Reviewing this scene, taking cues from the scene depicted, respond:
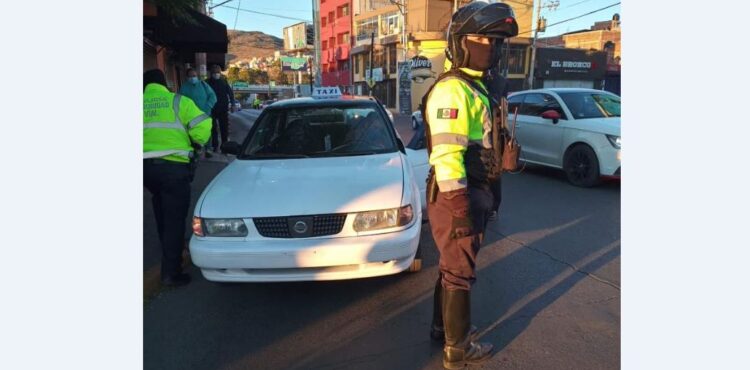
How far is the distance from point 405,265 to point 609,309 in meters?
1.46

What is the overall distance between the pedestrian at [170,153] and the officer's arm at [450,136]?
221 cm

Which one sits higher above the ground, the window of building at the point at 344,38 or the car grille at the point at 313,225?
the window of building at the point at 344,38

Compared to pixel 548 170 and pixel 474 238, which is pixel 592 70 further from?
pixel 474 238

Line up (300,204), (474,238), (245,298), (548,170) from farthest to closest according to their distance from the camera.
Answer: (548,170) → (245,298) → (300,204) → (474,238)

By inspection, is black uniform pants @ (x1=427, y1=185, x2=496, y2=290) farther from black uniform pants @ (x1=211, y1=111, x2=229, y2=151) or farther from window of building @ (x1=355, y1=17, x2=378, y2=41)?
window of building @ (x1=355, y1=17, x2=378, y2=41)

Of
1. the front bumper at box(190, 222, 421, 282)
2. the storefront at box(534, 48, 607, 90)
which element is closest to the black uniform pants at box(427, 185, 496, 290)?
the front bumper at box(190, 222, 421, 282)

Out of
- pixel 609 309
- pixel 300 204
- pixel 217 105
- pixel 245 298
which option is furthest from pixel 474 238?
pixel 217 105

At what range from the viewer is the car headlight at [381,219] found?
3344mm

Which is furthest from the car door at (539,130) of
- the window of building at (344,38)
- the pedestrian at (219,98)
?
the window of building at (344,38)

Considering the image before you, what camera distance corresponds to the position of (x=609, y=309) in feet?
11.4

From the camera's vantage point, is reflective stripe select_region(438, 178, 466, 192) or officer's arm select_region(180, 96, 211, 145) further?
officer's arm select_region(180, 96, 211, 145)

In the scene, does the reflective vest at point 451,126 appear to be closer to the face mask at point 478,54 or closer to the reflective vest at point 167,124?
the face mask at point 478,54

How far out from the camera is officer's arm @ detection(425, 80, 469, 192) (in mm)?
2428

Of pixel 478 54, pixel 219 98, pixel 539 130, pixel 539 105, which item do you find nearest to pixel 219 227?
pixel 478 54
